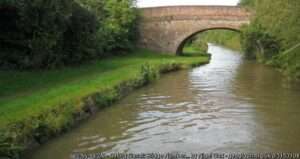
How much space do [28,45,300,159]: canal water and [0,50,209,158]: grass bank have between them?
1.02 ft

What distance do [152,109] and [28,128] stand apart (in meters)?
5.18

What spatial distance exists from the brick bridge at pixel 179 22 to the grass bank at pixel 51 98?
550 inches

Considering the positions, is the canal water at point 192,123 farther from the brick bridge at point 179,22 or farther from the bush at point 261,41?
the brick bridge at point 179,22

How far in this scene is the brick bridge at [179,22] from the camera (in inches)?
1298

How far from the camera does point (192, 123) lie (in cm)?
1121

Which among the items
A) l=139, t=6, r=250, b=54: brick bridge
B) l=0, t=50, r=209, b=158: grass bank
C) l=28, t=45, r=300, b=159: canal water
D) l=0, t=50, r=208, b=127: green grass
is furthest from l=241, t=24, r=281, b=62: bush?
l=0, t=50, r=208, b=127: green grass

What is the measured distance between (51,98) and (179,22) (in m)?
23.4

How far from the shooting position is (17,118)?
911cm

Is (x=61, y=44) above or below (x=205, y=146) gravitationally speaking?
above

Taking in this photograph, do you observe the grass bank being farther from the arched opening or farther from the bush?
the arched opening

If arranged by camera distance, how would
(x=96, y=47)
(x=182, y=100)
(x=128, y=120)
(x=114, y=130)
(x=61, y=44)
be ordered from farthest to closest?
(x=96, y=47)
(x=61, y=44)
(x=182, y=100)
(x=128, y=120)
(x=114, y=130)

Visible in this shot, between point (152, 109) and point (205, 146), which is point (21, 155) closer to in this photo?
point (205, 146)

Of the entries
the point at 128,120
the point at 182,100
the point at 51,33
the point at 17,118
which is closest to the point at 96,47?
the point at 51,33

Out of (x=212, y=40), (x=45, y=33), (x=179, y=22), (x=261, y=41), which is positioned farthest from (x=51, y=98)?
(x=212, y=40)
